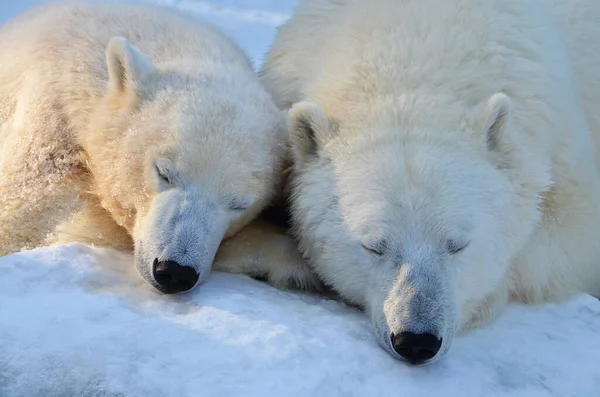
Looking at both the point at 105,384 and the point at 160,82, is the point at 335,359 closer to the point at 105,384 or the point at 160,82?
the point at 105,384

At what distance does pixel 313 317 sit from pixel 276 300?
213mm

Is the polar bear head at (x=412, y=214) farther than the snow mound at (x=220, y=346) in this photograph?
Yes

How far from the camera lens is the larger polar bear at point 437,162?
3.09 m

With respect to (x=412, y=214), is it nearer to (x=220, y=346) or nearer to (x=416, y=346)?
(x=416, y=346)

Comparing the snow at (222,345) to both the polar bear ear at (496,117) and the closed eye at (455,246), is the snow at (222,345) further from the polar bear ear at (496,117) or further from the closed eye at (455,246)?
the polar bear ear at (496,117)

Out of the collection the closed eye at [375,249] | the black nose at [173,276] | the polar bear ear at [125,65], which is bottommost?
the black nose at [173,276]

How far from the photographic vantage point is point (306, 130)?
11.3 feet

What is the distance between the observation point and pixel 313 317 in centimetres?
317

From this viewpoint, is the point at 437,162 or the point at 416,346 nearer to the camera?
the point at 416,346

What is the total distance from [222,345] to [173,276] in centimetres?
46

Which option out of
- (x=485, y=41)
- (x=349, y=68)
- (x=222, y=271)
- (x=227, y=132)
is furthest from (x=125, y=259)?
(x=485, y=41)

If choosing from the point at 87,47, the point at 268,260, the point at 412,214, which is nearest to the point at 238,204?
the point at 268,260

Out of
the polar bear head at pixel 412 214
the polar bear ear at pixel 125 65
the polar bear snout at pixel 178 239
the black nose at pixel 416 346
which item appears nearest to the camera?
the black nose at pixel 416 346

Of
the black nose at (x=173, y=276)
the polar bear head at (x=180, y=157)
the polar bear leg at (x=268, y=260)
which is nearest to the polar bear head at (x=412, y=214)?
the polar bear leg at (x=268, y=260)
